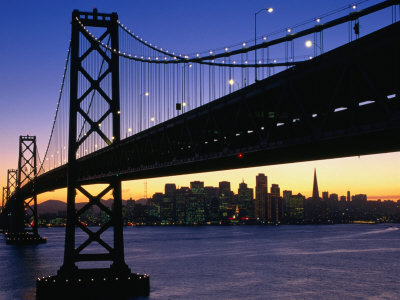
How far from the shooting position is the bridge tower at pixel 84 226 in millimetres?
32188

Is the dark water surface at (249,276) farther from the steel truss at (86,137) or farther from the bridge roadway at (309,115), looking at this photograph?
the bridge roadway at (309,115)

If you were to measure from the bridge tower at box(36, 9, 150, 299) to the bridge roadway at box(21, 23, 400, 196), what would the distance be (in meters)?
5.56

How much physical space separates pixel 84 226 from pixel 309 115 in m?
20.4

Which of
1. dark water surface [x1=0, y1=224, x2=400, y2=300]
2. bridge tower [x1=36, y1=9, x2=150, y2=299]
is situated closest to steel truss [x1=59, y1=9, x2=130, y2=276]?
bridge tower [x1=36, y1=9, x2=150, y2=299]

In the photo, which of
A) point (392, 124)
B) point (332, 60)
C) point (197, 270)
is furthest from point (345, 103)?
point (197, 270)

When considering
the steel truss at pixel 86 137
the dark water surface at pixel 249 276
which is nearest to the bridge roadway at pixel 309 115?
the steel truss at pixel 86 137

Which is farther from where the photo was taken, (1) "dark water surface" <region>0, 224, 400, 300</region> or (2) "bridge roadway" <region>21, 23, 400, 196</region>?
(1) "dark water surface" <region>0, 224, 400, 300</region>

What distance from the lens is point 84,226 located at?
116 ft

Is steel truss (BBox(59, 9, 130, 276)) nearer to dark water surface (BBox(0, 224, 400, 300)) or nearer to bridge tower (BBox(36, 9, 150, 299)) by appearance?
bridge tower (BBox(36, 9, 150, 299))

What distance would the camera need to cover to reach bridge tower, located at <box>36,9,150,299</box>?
32188 mm

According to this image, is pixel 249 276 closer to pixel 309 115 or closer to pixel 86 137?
pixel 86 137

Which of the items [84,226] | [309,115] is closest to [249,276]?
[84,226]

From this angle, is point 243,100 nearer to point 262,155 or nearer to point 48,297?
point 262,155

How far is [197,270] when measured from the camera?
65125 millimetres
